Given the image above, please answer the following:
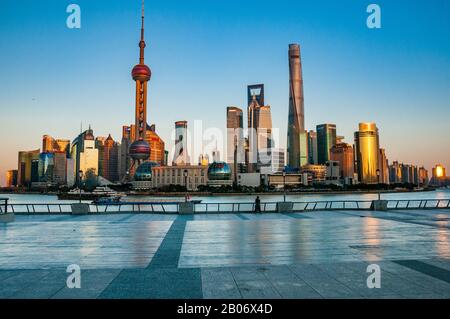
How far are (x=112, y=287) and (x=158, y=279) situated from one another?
1291mm

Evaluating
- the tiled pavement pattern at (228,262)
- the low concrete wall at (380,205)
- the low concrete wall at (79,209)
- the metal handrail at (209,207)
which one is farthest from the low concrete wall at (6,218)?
the low concrete wall at (380,205)

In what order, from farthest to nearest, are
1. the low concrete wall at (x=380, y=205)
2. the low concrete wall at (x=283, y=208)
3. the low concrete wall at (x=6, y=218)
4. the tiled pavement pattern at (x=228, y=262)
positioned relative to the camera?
the low concrete wall at (x=380, y=205) → the low concrete wall at (x=283, y=208) → the low concrete wall at (x=6, y=218) → the tiled pavement pattern at (x=228, y=262)

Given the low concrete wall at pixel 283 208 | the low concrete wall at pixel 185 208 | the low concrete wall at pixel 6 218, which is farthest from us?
the low concrete wall at pixel 283 208

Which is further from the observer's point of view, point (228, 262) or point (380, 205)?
point (380, 205)

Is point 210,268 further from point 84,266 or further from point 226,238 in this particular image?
point 226,238

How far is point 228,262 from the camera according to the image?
1191cm

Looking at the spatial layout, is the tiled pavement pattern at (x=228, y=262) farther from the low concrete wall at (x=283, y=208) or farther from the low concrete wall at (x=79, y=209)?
the low concrete wall at (x=283, y=208)

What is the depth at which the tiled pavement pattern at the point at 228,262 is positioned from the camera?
859 cm

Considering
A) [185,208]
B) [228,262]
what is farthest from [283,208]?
[228,262]

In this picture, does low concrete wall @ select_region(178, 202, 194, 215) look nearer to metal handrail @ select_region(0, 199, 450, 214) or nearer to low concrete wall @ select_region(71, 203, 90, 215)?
metal handrail @ select_region(0, 199, 450, 214)

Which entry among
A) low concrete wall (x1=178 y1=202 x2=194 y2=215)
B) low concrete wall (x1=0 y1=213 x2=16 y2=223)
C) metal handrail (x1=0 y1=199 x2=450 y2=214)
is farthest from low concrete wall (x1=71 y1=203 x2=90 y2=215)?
low concrete wall (x1=178 y1=202 x2=194 y2=215)

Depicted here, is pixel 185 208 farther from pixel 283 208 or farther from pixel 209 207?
pixel 209 207

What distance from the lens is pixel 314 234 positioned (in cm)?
1858
